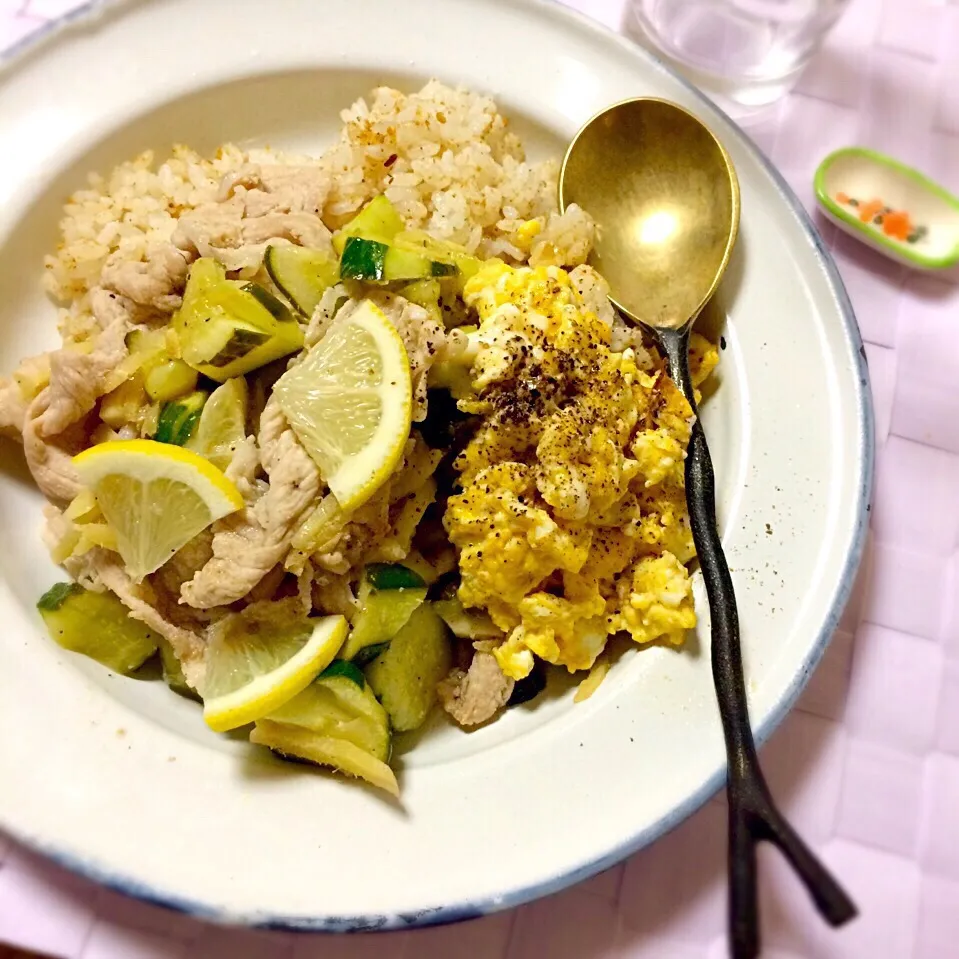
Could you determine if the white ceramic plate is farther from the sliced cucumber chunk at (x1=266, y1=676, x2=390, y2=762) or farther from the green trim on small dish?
the green trim on small dish

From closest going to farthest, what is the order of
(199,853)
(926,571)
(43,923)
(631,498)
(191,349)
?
(199,853) → (43,923) → (191,349) → (631,498) → (926,571)

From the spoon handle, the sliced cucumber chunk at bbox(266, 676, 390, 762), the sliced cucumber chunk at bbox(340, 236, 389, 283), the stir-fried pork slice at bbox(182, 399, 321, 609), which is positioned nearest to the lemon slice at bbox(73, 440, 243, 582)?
the stir-fried pork slice at bbox(182, 399, 321, 609)

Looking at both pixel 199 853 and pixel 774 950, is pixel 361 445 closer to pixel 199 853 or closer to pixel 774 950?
pixel 199 853

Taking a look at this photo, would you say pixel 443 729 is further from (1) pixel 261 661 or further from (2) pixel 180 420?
(2) pixel 180 420

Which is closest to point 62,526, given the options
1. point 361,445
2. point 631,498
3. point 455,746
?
point 361,445

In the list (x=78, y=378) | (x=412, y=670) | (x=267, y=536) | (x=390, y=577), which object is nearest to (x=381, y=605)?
(x=390, y=577)

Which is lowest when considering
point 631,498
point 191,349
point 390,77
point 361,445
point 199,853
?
point 199,853
